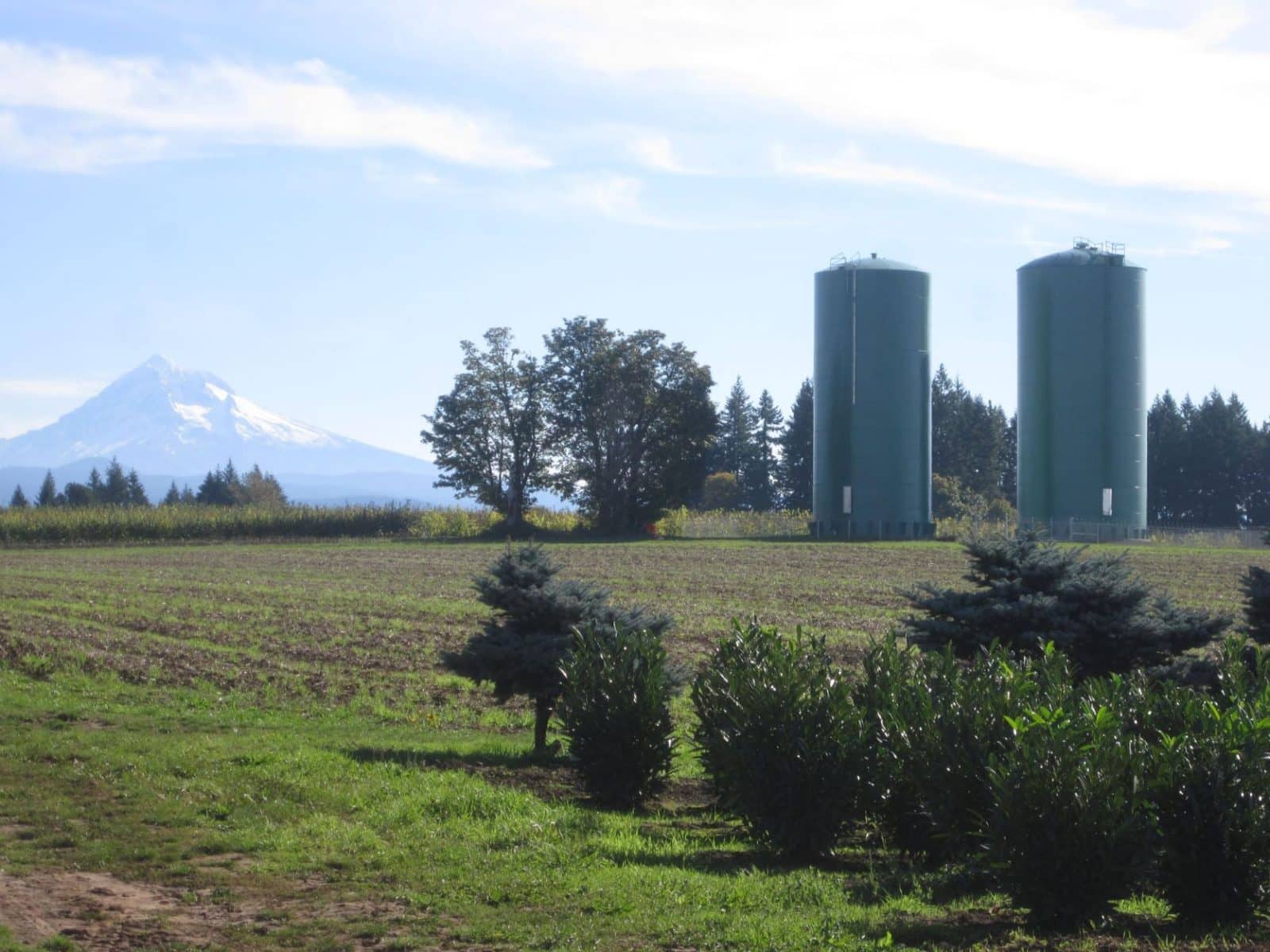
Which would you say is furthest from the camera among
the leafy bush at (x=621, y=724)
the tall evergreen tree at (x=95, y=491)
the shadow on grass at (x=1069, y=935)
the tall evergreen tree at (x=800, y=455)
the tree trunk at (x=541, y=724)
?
the tall evergreen tree at (x=95, y=491)

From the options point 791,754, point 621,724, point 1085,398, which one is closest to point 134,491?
point 1085,398

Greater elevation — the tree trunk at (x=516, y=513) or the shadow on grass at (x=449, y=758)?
the tree trunk at (x=516, y=513)

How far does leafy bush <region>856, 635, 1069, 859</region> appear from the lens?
338 inches

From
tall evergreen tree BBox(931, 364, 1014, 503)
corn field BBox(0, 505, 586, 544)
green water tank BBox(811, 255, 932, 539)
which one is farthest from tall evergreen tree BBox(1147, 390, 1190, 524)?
corn field BBox(0, 505, 586, 544)

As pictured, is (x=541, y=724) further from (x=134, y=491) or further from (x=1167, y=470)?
(x=134, y=491)

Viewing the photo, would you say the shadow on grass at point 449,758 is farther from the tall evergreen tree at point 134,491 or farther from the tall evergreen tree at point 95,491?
the tall evergreen tree at point 134,491

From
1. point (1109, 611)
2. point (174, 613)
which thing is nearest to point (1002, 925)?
point (1109, 611)

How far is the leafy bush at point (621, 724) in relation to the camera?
1190 centimetres

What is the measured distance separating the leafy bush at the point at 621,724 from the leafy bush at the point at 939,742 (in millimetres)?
2353

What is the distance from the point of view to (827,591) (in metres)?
38.1

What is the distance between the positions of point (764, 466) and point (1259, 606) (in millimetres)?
112236

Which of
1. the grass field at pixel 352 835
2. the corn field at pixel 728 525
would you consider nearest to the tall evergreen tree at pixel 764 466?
the corn field at pixel 728 525

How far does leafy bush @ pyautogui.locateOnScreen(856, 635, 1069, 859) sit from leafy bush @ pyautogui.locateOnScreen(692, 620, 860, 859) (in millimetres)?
239

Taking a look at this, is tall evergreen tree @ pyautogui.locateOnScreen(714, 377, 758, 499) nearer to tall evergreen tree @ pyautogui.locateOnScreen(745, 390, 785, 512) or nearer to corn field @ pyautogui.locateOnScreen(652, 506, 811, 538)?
tall evergreen tree @ pyautogui.locateOnScreen(745, 390, 785, 512)
